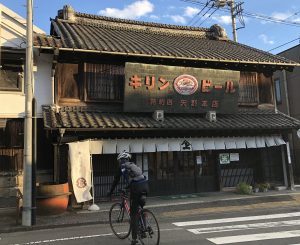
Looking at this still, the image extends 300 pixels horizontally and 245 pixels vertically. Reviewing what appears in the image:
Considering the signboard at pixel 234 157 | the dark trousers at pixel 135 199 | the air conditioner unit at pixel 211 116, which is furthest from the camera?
the signboard at pixel 234 157

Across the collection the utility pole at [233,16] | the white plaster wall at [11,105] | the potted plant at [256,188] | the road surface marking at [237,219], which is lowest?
the road surface marking at [237,219]

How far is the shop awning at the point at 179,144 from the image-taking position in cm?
1445

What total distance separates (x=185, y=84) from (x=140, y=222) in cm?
955

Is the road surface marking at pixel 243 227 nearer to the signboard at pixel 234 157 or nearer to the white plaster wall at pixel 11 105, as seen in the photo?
the signboard at pixel 234 157

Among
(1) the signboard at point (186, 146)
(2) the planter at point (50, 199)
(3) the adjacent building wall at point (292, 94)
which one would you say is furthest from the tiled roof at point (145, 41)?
(3) the adjacent building wall at point (292, 94)

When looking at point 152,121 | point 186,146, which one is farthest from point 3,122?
point 186,146

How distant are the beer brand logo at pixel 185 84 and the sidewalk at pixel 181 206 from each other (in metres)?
4.56

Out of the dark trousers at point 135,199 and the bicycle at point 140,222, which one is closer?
the bicycle at point 140,222

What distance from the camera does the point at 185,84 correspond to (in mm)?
16500

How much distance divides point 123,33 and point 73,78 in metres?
5.97

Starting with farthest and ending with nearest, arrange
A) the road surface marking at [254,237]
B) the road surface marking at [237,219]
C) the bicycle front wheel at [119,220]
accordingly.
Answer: the road surface marking at [237,219] → the bicycle front wheel at [119,220] → the road surface marking at [254,237]

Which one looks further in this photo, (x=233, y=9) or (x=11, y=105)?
(x=233, y=9)

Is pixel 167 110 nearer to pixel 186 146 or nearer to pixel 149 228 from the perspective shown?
pixel 186 146

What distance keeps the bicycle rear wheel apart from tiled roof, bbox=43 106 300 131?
6.30 meters
